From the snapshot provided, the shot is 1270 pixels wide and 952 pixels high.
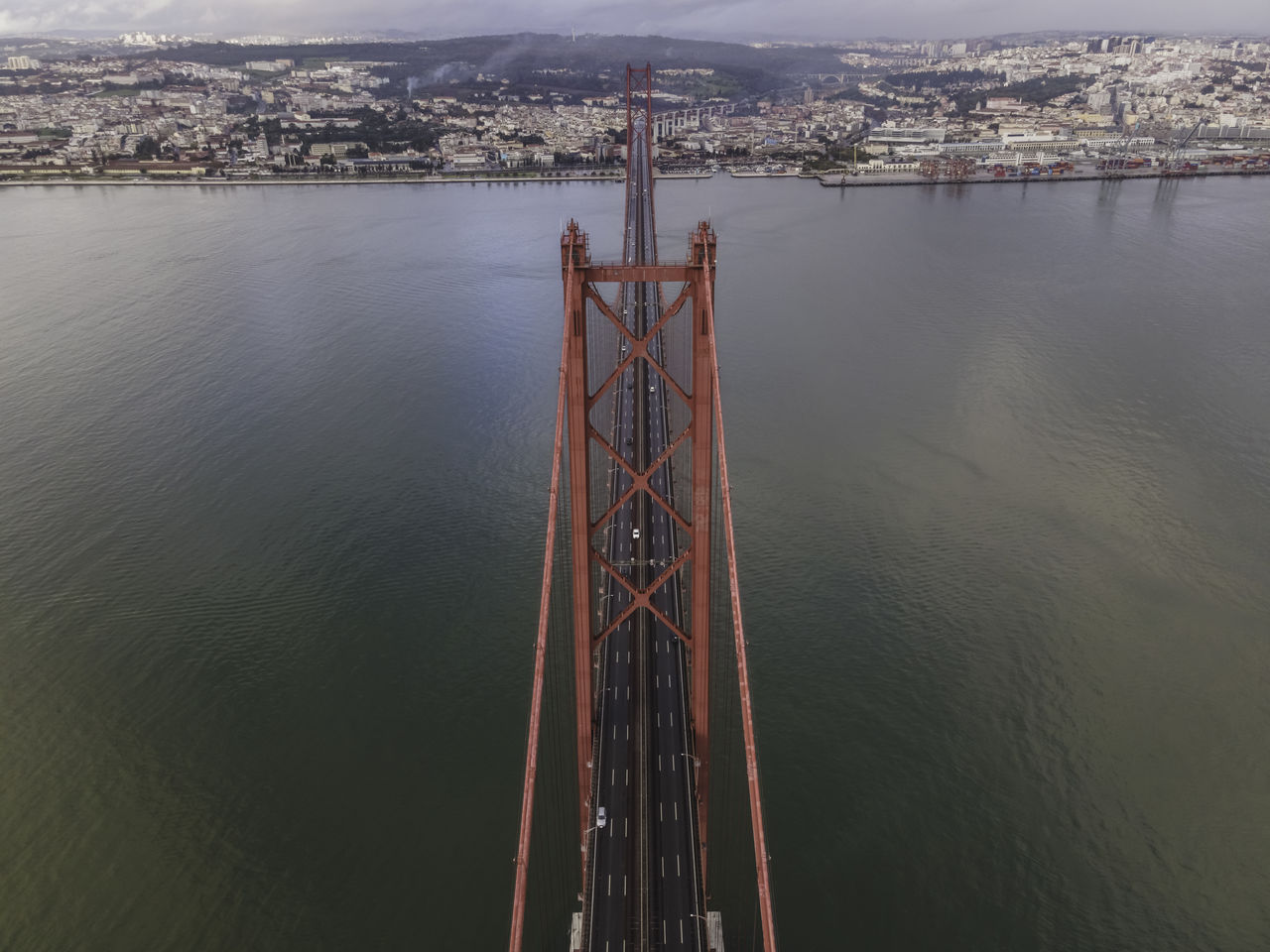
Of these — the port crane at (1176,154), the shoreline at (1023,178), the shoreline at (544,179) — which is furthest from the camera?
the port crane at (1176,154)

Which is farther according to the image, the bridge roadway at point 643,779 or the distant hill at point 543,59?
the distant hill at point 543,59

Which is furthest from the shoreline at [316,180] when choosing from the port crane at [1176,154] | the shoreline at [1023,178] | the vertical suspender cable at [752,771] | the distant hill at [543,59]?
the distant hill at [543,59]

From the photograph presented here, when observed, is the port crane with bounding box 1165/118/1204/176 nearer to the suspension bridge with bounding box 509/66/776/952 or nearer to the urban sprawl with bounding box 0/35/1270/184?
the urban sprawl with bounding box 0/35/1270/184

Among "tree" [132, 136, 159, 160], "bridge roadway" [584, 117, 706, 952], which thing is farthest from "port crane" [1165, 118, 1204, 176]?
"tree" [132, 136, 159, 160]

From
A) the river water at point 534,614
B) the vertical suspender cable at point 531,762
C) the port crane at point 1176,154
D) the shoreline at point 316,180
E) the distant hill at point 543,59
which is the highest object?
the distant hill at point 543,59

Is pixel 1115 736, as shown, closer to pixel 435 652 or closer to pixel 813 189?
pixel 435 652

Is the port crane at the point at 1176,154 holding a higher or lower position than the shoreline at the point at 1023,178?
higher

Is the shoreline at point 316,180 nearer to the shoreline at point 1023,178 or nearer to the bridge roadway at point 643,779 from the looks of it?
the shoreline at point 1023,178
